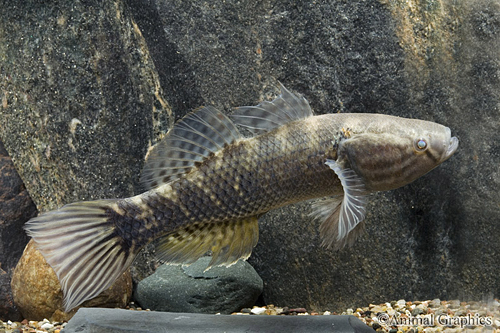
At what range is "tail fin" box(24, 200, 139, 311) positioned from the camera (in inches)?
90.9

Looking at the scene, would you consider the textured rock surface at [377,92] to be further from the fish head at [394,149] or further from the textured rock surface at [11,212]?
the textured rock surface at [11,212]

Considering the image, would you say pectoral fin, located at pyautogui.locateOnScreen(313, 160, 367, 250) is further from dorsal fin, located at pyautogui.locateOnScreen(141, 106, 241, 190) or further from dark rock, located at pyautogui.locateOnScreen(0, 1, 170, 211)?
dark rock, located at pyautogui.locateOnScreen(0, 1, 170, 211)

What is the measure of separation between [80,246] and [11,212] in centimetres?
299

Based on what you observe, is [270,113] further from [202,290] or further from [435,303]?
[435,303]

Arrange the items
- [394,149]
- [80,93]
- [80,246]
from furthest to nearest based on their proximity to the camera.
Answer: [80,93], [394,149], [80,246]

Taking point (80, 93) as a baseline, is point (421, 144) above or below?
below

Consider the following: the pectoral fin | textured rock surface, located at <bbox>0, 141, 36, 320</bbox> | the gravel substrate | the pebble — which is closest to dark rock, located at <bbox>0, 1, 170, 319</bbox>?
textured rock surface, located at <bbox>0, 141, 36, 320</bbox>

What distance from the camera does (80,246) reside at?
2.33m

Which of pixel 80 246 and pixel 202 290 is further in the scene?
pixel 202 290

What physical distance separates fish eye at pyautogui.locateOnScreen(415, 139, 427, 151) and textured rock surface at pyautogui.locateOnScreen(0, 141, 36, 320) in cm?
402

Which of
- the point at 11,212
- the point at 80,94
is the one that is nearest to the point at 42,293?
the point at 11,212

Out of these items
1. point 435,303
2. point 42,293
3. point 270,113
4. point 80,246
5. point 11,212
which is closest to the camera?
point 80,246

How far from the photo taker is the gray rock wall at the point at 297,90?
3.96 metres

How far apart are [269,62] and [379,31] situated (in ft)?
3.18
